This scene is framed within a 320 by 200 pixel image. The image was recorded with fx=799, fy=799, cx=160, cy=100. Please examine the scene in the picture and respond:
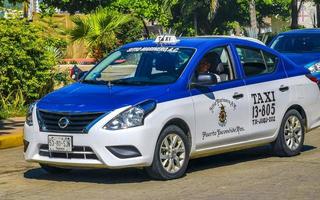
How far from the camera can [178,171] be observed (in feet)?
29.5

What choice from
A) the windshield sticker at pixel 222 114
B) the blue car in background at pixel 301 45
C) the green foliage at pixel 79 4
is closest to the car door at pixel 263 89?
the windshield sticker at pixel 222 114

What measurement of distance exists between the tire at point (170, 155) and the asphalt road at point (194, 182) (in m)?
0.11

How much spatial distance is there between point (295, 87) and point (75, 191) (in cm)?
371

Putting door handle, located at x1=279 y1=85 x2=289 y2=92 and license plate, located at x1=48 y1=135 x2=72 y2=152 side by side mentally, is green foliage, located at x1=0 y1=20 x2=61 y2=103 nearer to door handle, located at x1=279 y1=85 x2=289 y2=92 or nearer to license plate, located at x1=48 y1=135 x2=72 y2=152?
door handle, located at x1=279 y1=85 x2=289 y2=92

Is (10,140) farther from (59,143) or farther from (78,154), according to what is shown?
(78,154)

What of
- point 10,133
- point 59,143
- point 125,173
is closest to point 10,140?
point 10,133

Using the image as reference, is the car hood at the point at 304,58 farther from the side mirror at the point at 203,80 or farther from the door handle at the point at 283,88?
the side mirror at the point at 203,80

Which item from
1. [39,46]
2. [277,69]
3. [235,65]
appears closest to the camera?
[235,65]

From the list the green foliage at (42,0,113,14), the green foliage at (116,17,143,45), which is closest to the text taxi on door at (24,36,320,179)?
the green foliage at (116,17,143,45)

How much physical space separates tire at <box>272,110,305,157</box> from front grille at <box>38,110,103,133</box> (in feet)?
10.0

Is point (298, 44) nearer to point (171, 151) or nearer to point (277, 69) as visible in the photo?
point (277, 69)

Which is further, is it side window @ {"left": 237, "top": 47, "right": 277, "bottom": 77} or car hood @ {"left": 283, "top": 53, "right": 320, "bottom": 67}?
Result: car hood @ {"left": 283, "top": 53, "right": 320, "bottom": 67}

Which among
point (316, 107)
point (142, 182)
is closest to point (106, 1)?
point (316, 107)

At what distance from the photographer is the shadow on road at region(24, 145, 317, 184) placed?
9.16 meters
